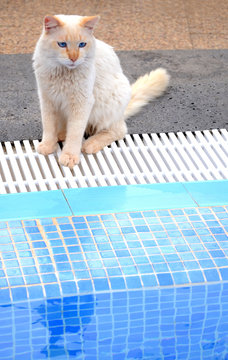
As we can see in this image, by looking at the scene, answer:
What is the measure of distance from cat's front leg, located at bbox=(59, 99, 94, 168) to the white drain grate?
46 millimetres

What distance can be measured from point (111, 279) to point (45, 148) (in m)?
0.95

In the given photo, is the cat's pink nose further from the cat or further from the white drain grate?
the white drain grate

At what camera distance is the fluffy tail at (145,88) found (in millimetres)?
3713

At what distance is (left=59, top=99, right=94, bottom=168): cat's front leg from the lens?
320cm

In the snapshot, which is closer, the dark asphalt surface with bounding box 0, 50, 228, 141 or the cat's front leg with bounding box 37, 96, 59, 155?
the cat's front leg with bounding box 37, 96, 59, 155

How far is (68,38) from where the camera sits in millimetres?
2959

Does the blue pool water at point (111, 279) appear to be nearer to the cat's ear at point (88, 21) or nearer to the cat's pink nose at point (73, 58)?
the cat's pink nose at point (73, 58)

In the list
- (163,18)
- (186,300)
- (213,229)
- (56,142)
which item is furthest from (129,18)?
(186,300)

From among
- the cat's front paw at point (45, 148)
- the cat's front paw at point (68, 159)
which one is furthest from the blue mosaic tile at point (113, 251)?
the cat's front paw at point (45, 148)

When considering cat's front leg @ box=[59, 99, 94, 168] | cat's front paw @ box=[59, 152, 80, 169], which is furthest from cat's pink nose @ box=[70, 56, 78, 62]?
cat's front paw @ box=[59, 152, 80, 169]

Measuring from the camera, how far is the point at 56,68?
3080mm

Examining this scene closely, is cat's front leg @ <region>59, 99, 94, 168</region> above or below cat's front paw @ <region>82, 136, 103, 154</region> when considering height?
above

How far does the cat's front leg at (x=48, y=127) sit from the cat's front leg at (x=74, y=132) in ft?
0.25

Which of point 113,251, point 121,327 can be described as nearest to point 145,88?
point 113,251
